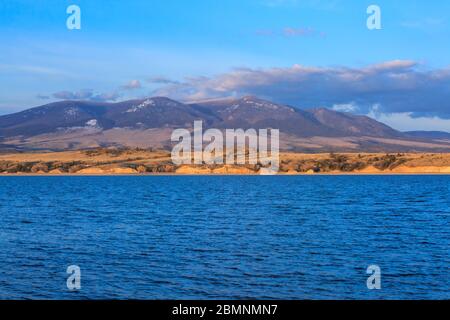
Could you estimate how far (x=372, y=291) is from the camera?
27203 millimetres

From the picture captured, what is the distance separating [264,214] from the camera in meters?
67.6

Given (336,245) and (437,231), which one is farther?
(437,231)

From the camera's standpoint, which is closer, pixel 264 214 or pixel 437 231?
pixel 437 231

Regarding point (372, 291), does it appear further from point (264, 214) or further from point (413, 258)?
point (264, 214)

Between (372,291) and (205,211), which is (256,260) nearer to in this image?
(372,291)
